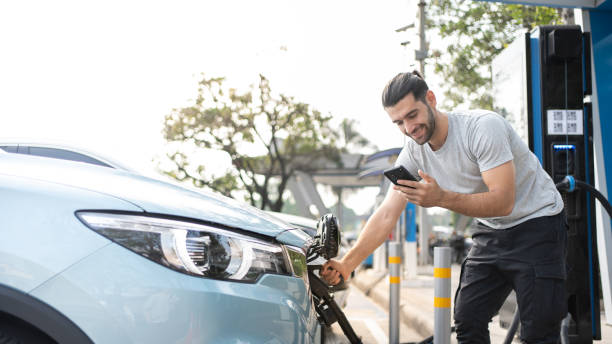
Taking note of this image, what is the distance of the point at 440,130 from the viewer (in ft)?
8.92

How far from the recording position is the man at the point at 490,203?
2504mm

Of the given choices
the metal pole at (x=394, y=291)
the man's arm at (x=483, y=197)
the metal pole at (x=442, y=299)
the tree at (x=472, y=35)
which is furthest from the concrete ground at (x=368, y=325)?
the tree at (x=472, y=35)

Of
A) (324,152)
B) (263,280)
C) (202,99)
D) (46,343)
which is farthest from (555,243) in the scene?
(324,152)

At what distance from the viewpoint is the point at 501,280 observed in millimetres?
2840

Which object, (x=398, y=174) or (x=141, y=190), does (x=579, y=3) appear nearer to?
(x=398, y=174)

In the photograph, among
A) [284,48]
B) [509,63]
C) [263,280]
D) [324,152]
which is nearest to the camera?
[263,280]

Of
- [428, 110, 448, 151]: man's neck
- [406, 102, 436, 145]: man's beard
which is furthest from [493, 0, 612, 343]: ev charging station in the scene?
[406, 102, 436, 145]: man's beard

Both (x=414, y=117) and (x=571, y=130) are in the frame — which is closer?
(x=414, y=117)

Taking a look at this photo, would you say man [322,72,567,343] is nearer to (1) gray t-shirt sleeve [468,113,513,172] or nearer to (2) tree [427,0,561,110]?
(1) gray t-shirt sleeve [468,113,513,172]

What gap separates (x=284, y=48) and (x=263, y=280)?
23.2 metres

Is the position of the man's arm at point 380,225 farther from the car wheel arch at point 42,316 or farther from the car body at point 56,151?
the car wheel arch at point 42,316

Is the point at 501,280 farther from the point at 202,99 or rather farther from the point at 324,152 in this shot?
the point at 324,152

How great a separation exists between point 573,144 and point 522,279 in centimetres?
230

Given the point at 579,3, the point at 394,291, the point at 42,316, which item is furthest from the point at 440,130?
the point at 579,3
